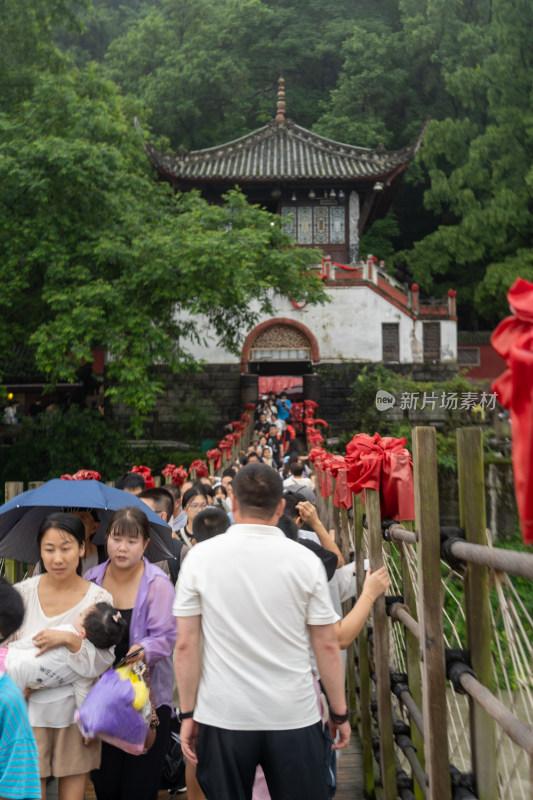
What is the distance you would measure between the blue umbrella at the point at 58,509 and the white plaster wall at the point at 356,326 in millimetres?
17141

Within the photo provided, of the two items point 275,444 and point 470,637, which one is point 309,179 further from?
point 470,637

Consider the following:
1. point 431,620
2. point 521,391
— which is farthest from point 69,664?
point 521,391

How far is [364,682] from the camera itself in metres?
3.84

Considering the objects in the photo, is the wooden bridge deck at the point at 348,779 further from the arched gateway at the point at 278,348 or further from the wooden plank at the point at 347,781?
the arched gateway at the point at 278,348

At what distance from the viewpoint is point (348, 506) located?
4.70m

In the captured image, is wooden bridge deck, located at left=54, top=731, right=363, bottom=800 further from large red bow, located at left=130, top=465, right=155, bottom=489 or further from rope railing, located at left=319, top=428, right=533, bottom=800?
large red bow, located at left=130, top=465, right=155, bottom=489

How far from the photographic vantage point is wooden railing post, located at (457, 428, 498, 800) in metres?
1.99

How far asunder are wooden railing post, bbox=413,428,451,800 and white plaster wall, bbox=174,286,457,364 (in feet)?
60.4

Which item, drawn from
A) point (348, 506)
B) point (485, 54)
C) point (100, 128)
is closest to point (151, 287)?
point (100, 128)

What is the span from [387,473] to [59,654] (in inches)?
62.0

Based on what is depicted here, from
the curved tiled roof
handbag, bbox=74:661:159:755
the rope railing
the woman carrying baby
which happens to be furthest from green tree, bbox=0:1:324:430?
the rope railing

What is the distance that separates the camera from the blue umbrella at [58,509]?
333cm

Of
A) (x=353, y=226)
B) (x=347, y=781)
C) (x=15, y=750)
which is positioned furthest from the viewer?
(x=353, y=226)

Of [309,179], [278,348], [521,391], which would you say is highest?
[309,179]
